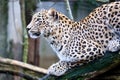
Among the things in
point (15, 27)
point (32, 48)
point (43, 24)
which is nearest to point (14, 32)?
point (15, 27)

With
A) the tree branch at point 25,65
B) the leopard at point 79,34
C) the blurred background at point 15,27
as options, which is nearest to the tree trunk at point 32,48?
the blurred background at point 15,27

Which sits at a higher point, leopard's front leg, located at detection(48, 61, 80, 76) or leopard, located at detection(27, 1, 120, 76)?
leopard, located at detection(27, 1, 120, 76)

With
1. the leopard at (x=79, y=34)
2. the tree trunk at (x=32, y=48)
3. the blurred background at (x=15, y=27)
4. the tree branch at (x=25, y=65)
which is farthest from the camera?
the tree trunk at (x=32, y=48)

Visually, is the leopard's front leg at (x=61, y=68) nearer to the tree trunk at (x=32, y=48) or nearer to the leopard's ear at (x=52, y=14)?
the leopard's ear at (x=52, y=14)

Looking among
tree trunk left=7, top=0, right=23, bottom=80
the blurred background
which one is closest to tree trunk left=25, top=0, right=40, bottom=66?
the blurred background

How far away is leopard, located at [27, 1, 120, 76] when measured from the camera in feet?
11.1

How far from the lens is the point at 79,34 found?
11.3 ft

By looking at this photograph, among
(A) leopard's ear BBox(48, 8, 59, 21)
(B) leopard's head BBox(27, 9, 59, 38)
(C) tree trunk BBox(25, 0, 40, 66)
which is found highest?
(A) leopard's ear BBox(48, 8, 59, 21)

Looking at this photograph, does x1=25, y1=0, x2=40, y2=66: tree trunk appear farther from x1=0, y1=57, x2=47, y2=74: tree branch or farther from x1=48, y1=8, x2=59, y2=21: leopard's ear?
x1=48, y1=8, x2=59, y2=21: leopard's ear

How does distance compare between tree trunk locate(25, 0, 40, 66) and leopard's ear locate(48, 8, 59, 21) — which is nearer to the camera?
leopard's ear locate(48, 8, 59, 21)

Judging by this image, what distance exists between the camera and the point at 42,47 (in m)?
5.57

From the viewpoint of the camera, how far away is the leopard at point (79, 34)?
11.1 ft

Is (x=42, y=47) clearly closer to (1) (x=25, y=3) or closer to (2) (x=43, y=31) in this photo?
(1) (x=25, y=3)

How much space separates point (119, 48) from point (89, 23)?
0.27 metres
